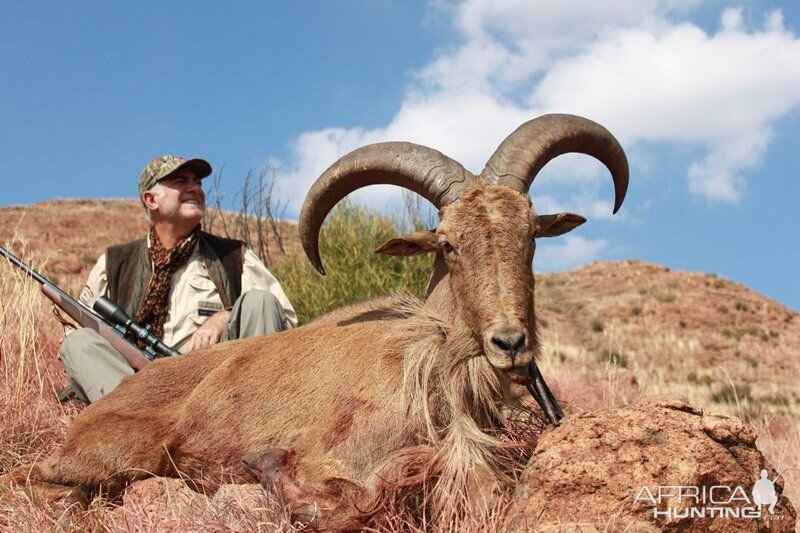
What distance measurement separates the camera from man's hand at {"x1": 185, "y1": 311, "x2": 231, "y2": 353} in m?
6.11

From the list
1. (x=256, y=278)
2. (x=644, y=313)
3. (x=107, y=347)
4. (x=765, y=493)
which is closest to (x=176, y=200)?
(x=256, y=278)

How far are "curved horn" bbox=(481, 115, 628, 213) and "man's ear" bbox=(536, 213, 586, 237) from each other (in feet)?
0.88

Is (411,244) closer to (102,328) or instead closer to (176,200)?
(176,200)

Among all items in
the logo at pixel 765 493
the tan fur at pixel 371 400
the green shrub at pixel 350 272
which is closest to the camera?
the logo at pixel 765 493

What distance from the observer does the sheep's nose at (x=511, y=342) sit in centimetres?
365

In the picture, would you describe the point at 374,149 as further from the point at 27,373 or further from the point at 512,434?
the point at 27,373

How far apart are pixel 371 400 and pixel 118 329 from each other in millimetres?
3127

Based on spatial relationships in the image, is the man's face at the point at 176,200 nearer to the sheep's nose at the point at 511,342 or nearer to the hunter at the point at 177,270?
the hunter at the point at 177,270

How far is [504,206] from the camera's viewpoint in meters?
4.11

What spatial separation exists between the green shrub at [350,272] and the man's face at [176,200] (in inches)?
226

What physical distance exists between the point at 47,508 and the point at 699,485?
3.54 meters

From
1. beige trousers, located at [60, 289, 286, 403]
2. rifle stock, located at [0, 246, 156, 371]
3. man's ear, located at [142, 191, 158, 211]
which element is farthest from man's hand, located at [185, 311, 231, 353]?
man's ear, located at [142, 191, 158, 211]

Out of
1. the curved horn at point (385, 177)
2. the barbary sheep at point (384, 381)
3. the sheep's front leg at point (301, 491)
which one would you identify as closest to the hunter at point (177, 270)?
the barbary sheep at point (384, 381)

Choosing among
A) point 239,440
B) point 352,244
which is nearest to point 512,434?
point 239,440
